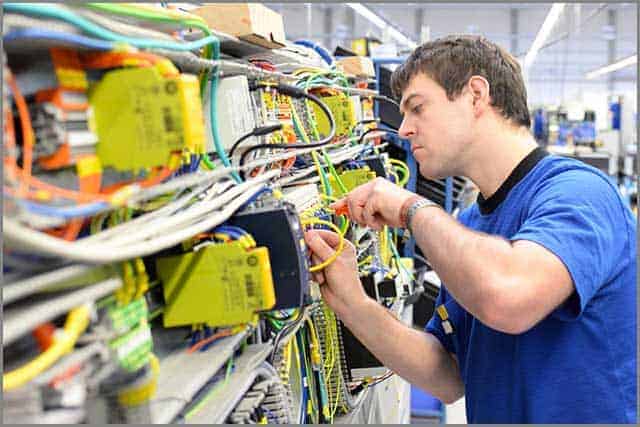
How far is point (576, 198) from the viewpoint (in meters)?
1.22

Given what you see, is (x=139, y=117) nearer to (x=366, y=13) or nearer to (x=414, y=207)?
(x=414, y=207)

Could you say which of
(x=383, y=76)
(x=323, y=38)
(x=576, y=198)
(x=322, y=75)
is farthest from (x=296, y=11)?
(x=576, y=198)

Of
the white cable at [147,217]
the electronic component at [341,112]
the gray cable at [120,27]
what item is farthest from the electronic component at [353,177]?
the gray cable at [120,27]

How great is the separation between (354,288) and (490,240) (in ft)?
1.50

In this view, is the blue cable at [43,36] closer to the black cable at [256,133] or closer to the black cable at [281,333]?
the black cable at [256,133]

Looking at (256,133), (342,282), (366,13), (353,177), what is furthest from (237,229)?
(366,13)

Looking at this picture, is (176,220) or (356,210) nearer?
(176,220)

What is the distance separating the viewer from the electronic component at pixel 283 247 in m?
0.98

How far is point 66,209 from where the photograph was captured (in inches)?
26.7

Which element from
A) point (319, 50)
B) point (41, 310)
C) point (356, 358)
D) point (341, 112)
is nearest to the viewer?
point (41, 310)

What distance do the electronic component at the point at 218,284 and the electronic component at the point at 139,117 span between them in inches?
7.9

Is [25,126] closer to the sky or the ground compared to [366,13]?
closer to the ground

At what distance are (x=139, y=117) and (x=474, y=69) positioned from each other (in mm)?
878

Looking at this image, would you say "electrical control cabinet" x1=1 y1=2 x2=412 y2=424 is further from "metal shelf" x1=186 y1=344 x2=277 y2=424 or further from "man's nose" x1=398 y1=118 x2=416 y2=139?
"man's nose" x1=398 y1=118 x2=416 y2=139
